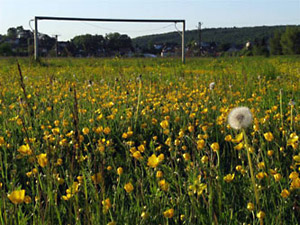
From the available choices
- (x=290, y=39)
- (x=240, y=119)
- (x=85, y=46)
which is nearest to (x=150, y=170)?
(x=240, y=119)

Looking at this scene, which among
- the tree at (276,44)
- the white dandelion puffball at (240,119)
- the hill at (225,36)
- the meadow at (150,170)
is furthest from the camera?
the hill at (225,36)

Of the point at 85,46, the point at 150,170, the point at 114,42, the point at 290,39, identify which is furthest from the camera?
the point at 290,39

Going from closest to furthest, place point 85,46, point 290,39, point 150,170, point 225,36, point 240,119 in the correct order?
point 240,119, point 150,170, point 85,46, point 290,39, point 225,36

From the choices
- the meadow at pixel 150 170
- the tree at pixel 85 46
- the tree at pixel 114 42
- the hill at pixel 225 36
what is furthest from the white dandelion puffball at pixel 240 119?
the hill at pixel 225 36

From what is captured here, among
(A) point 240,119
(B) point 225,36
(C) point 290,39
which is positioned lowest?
(A) point 240,119

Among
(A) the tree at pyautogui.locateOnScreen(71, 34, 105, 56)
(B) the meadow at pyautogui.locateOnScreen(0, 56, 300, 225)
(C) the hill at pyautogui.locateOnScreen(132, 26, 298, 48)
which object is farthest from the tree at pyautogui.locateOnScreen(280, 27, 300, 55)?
(B) the meadow at pyautogui.locateOnScreen(0, 56, 300, 225)

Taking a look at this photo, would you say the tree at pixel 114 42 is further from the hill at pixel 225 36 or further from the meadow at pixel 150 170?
the hill at pixel 225 36

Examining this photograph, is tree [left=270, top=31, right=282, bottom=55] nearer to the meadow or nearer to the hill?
the hill

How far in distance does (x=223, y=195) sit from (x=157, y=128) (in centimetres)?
118

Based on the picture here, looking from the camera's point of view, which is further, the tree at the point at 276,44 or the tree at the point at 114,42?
the tree at the point at 276,44

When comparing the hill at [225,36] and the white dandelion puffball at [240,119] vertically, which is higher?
the hill at [225,36]

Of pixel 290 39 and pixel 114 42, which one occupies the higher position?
pixel 290 39

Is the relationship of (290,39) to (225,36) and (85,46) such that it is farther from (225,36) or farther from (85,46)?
(85,46)

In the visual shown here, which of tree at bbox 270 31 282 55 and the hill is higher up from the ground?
the hill
